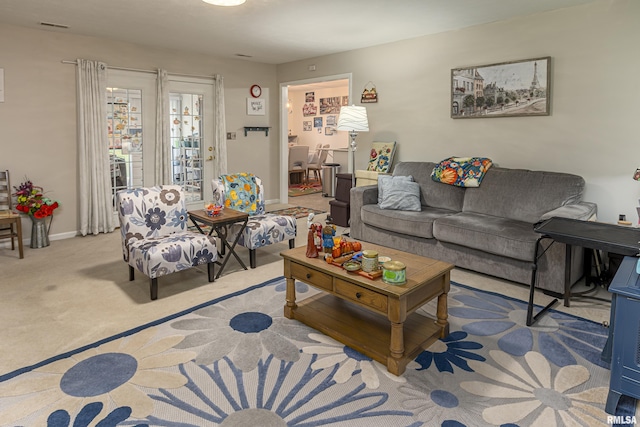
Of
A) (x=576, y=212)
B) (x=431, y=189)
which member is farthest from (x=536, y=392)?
(x=431, y=189)

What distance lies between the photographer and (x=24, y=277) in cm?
371

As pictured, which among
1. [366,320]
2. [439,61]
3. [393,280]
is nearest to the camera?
[393,280]

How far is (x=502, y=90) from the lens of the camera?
4336 mm

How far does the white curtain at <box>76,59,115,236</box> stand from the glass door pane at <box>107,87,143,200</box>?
7.8 inches

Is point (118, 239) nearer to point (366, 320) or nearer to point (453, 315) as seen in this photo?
point (366, 320)

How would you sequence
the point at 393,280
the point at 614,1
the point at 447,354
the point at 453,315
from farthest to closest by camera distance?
the point at 614,1 → the point at 453,315 → the point at 447,354 → the point at 393,280

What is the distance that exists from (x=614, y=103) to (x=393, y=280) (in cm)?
295

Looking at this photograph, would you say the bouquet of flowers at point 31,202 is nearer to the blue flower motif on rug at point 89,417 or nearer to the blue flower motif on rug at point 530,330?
the blue flower motif on rug at point 89,417

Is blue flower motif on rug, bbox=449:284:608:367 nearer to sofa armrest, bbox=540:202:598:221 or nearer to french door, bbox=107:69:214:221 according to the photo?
sofa armrest, bbox=540:202:598:221

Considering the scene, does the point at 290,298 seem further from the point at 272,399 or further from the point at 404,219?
the point at 404,219

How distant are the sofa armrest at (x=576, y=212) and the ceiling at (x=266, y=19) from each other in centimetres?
183

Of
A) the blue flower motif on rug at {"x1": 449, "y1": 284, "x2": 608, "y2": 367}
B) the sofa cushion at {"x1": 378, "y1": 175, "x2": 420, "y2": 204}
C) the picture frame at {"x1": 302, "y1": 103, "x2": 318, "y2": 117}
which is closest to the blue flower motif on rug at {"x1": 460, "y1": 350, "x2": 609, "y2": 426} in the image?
the blue flower motif on rug at {"x1": 449, "y1": 284, "x2": 608, "y2": 367}

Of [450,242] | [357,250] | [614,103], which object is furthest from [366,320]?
[614,103]

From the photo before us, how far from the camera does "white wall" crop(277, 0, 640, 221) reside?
3.60m
